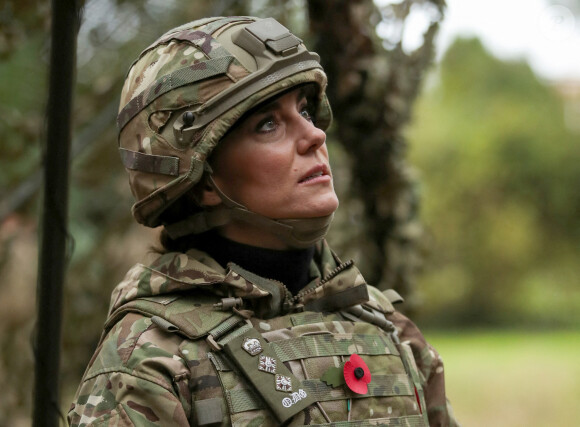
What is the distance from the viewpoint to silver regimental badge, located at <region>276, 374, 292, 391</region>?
2.32m

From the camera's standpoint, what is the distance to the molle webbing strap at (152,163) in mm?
2566

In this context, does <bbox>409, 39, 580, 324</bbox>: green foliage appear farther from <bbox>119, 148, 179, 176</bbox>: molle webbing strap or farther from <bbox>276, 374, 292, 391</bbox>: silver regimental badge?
<bbox>276, 374, 292, 391</bbox>: silver regimental badge

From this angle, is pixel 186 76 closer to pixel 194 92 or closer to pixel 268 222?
pixel 194 92

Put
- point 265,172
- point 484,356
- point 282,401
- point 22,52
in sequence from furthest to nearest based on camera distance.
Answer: point 484,356 < point 22,52 < point 265,172 < point 282,401

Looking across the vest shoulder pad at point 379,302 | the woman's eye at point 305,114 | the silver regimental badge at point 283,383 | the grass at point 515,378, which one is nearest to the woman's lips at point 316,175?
the woman's eye at point 305,114

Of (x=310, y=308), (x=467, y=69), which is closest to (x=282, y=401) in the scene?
(x=310, y=308)

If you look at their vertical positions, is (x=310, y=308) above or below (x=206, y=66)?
below

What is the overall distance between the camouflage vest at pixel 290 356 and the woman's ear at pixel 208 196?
0.24 metres

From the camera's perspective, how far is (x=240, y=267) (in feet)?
8.40

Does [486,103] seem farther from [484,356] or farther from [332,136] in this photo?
[332,136]

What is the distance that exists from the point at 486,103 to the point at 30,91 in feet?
84.4

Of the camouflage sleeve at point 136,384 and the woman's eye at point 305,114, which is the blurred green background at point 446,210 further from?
the woman's eye at point 305,114

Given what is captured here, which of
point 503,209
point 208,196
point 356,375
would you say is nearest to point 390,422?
point 356,375

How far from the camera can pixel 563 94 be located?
30.0 meters
